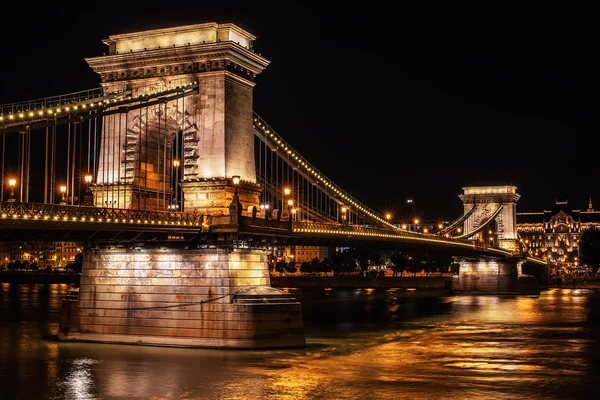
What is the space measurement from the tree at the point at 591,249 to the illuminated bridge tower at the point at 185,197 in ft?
384

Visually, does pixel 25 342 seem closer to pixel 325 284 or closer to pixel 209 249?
pixel 209 249

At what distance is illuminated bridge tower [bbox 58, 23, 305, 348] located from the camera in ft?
127

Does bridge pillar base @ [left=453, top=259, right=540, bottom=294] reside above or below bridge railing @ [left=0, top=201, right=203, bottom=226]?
below

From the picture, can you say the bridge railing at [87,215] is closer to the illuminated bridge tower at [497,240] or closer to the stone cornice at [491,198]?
the illuminated bridge tower at [497,240]

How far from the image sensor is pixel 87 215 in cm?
3366

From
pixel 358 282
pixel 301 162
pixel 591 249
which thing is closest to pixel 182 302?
pixel 301 162

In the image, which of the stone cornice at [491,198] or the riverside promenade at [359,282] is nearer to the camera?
the stone cornice at [491,198]

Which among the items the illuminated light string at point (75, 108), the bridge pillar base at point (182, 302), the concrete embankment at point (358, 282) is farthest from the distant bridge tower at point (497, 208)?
the bridge pillar base at point (182, 302)

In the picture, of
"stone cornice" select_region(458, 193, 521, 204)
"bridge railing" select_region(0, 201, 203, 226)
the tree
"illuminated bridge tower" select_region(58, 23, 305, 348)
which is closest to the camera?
"bridge railing" select_region(0, 201, 203, 226)

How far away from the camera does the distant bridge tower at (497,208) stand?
5089 inches

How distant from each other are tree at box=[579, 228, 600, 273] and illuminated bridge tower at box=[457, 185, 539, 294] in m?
25.1

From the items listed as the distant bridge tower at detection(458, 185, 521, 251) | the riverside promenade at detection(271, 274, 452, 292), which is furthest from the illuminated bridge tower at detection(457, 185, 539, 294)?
the riverside promenade at detection(271, 274, 452, 292)

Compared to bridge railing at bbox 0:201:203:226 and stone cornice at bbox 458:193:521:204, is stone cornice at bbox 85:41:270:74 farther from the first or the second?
stone cornice at bbox 458:193:521:204

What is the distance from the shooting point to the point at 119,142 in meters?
45.7
